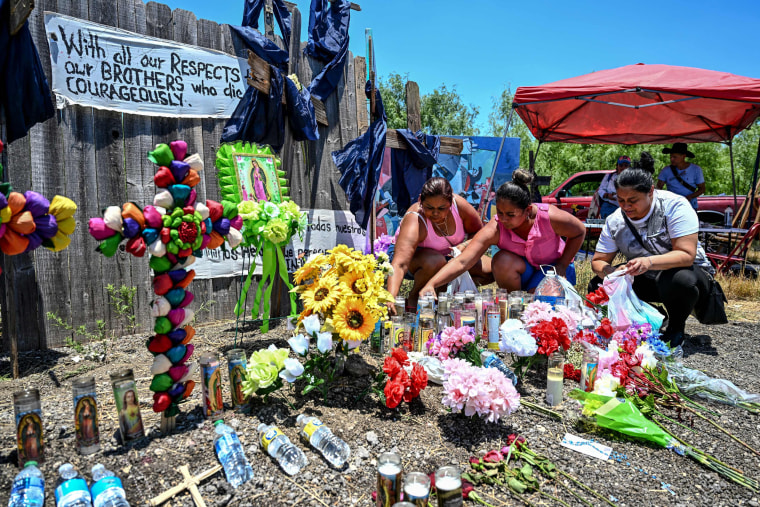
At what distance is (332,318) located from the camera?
2.38m

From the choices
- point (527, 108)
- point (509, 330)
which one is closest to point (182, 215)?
point (509, 330)

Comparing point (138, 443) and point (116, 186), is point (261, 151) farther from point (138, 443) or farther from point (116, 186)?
point (138, 443)

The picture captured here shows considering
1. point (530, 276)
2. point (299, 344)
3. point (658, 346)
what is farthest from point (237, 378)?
point (530, 276)

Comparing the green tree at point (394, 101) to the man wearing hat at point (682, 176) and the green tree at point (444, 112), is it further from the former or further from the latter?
the man wearing hat at point (682, 176)

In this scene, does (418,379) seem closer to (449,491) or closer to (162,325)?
(449,491)

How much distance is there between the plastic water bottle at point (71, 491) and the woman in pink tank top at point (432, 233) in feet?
7.78

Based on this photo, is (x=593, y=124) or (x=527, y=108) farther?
(x=593, y=124)

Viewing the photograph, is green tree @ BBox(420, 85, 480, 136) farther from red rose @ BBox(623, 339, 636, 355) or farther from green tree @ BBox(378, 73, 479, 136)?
red rose @ BBox(623, 339, 636, 355)

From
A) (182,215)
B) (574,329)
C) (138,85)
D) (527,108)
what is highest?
(527,108)

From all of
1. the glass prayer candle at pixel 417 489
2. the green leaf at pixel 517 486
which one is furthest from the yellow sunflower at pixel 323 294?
the green leaf at pixel 517 486

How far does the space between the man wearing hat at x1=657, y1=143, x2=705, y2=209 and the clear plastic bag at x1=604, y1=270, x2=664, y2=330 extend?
418 cm

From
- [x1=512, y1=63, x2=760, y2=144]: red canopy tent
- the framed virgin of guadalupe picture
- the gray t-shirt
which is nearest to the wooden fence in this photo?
the framed virgin of guadalupe picture

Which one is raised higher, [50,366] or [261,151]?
[261,151]

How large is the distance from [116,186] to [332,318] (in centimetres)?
238
